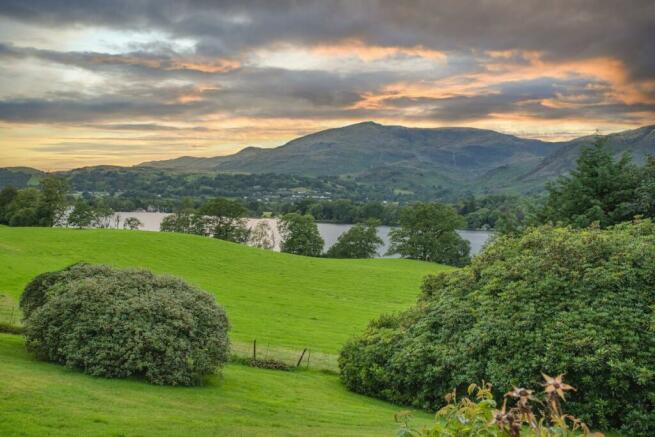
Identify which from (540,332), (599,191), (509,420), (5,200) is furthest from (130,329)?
(5,200)

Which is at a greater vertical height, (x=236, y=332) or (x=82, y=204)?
(x=82, y=204)

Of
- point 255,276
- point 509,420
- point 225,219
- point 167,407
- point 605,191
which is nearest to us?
point 509,420

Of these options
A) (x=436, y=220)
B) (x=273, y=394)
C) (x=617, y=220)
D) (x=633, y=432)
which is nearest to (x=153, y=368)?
(x=273, y=394)

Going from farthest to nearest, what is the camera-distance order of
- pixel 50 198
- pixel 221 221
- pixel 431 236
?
pixel 221 221 < pixel 431 236 < pixel 50 198

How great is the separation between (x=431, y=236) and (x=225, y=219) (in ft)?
151

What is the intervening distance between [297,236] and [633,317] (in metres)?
107

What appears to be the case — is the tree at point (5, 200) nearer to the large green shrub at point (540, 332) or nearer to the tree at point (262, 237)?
the tree at point (262, 237)

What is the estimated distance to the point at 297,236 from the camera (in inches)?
4879

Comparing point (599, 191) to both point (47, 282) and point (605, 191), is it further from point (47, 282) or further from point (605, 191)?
point (47, 282)

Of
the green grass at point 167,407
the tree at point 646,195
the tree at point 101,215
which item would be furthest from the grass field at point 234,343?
the tree at point 101,215

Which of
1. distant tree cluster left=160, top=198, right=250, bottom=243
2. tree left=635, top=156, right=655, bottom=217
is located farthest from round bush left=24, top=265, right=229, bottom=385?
distant tree cluster left=160, top=198, right=250, bottom=243

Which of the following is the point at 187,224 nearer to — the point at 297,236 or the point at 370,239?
the point at 297,236

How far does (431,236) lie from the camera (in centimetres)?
11419

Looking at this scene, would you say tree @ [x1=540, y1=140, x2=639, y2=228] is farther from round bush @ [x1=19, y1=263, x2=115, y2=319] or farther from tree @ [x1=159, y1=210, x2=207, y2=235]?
tree @ [x1=159, y1=210, x2=207, y2=235]
